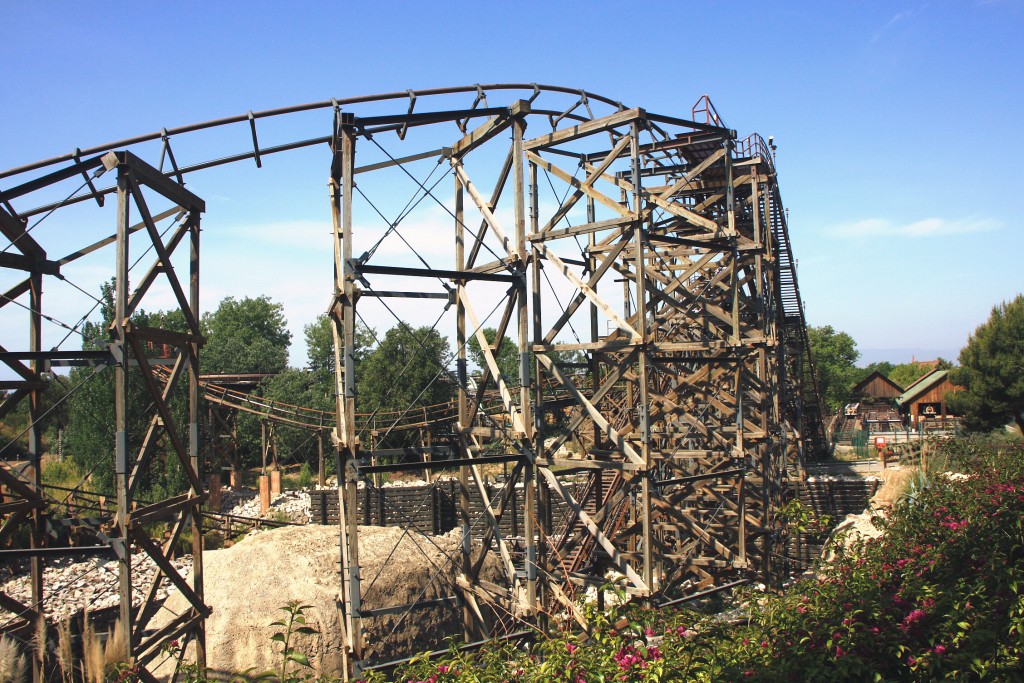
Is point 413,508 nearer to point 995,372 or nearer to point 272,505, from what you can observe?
point 272,505

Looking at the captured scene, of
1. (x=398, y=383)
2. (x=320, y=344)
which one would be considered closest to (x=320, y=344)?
(x=320, y=344)

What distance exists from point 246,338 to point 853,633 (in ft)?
214

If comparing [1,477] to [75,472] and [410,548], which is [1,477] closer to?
[410,548]

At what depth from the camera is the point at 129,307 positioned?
23.7 feet

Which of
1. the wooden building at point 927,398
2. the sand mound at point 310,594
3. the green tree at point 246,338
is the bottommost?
the sand mound at point 310,594

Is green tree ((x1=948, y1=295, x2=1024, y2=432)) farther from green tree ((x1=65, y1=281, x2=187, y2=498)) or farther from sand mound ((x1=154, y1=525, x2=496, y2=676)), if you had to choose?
green tree ((x1=65, y1=281, x2=187, y2=498))

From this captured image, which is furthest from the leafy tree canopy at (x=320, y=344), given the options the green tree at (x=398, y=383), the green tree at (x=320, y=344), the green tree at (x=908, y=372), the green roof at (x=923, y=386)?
the green tree at (x=908, y=372)

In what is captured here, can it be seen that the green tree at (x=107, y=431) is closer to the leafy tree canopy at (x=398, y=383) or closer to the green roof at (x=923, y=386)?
the leafy tree canopy at (x=398, y=383)

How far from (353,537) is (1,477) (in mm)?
3303

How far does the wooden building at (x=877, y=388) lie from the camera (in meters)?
57.7

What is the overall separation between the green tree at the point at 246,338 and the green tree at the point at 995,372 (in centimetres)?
4413

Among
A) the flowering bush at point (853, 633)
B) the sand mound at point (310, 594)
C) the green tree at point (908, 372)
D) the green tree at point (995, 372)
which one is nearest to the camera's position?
the flowering bush at point (853, 633)

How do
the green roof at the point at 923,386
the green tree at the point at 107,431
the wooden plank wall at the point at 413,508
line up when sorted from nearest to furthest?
the wooden plank wall at the point at 413,508
the green tree at the point at 107,431
the green roof at the point at 923,386

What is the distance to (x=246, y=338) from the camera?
65.3 meters
